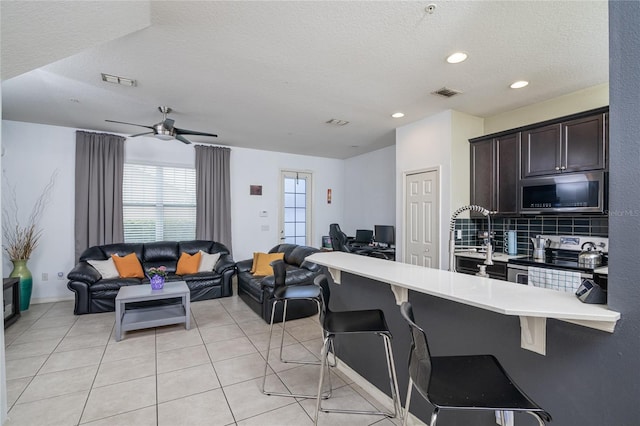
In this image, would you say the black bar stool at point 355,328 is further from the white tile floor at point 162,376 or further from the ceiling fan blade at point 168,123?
the ceiling fan blade at point 168,123

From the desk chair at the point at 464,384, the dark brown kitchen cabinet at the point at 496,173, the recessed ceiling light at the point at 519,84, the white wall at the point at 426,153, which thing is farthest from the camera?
the white wall at the point at 426,153

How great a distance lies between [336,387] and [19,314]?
176 inches

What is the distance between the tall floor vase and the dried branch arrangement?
89mm

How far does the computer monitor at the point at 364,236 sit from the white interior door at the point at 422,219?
171 cm

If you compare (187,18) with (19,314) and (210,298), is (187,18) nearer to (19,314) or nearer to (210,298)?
(210,298)

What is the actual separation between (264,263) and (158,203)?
8.07 feet

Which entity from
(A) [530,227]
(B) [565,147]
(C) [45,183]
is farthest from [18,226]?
(B) [565,147]

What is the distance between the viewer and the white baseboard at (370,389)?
1945 mm

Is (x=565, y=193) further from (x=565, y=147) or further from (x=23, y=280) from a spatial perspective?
(x=23, y=280)

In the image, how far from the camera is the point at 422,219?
4.42 m

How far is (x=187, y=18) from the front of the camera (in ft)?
7.07

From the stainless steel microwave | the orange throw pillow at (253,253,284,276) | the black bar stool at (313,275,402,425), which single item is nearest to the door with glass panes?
the orange throw pillow at (253,253,284,276)

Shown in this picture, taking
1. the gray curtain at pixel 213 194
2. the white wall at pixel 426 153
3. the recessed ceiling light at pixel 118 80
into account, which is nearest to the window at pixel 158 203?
the gray curtain at pixel 213 194

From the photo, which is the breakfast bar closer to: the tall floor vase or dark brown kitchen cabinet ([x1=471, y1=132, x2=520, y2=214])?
dark brown kitchen cabinet ([x1=471, y1=132, x2=520, y2=214])
